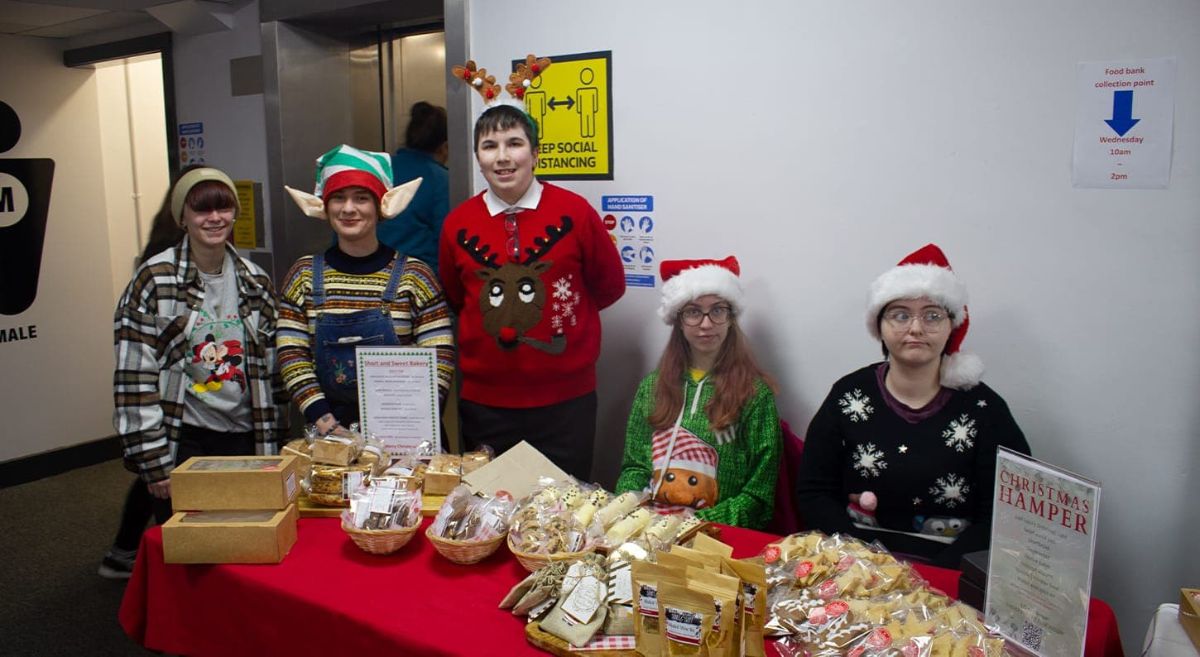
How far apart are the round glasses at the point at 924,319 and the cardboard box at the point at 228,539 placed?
160 centimetres

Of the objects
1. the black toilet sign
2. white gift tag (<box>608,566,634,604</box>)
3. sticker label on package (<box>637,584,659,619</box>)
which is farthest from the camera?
the black toilet sign

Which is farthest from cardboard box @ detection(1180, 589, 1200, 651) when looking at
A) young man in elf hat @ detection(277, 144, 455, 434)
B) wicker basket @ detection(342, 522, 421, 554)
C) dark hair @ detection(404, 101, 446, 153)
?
dark hair @ detection(404, 101, 446, 153)

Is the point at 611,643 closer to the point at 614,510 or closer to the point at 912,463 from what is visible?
the point at 614,510

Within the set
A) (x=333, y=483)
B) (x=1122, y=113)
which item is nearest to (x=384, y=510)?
(x=333, y=483)

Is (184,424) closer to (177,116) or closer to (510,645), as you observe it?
(510,645)

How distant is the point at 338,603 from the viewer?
177 cm

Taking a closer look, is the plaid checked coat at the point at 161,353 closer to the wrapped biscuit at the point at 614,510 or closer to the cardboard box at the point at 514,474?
the cardboard box at the point at 514,474

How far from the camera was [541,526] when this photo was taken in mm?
1900

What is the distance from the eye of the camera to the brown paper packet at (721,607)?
1405 millimetres

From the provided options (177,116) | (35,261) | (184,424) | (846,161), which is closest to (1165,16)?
(846,161)

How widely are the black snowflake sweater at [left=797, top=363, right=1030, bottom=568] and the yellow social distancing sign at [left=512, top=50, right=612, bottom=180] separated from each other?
1.43 metres

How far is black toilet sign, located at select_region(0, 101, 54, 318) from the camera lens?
188 inches

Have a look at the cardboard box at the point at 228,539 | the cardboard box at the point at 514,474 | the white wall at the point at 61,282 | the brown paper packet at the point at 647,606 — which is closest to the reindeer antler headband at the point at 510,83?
the cardboard box at the point at 514,474

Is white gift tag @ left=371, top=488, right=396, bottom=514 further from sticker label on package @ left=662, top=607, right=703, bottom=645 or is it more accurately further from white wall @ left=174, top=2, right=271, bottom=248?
white wall @ left=174, top=2, right=271, bottom=248
